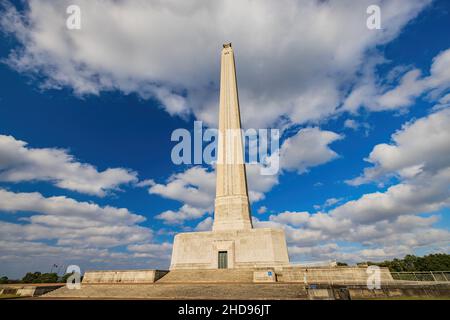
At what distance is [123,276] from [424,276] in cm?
2318

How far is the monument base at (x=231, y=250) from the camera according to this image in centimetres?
2572

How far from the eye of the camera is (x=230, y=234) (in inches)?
1082

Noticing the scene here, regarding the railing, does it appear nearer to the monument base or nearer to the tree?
the monument base

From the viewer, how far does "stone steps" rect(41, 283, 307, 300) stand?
15.0 metres

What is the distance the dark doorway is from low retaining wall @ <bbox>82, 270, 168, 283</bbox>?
6.36m

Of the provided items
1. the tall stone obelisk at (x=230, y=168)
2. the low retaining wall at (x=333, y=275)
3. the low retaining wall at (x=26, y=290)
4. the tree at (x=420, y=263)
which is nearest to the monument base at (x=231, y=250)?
the tall stone obelisk at (x=230, y=168)

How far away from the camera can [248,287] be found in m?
17.0

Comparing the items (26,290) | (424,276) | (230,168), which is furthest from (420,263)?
(26,290)

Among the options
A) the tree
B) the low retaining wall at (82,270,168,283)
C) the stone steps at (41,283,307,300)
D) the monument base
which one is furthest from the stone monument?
the tree

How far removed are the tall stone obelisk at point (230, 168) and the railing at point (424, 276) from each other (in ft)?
46.6
